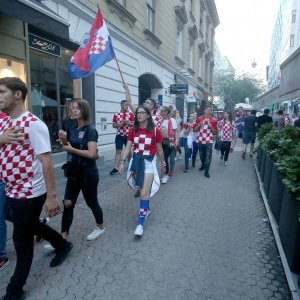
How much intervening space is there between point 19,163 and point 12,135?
267 mm

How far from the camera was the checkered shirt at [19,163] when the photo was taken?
7.45 ft

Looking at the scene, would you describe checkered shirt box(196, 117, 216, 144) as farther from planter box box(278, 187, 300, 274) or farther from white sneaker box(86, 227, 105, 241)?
white sneaker box(86, 227, 105, 241)

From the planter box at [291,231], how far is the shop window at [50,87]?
574 cm

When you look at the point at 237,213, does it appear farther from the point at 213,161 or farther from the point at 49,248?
the point at 213,161

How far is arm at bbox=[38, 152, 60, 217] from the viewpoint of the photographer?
7.58 feet

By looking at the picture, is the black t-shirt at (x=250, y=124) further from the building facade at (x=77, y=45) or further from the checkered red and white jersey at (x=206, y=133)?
the building facade at (x=77, y=45)

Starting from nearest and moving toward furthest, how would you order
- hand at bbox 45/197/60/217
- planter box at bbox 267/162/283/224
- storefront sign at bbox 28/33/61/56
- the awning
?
hand at bbox 45/197/60/217 < planter box at bbox 267/162/283/224 < the awning < storefront sign at bbox 28/33/61/56

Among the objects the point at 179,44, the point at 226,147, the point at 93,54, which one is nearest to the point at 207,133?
the point at 226,147

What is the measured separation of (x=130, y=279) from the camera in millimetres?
2787

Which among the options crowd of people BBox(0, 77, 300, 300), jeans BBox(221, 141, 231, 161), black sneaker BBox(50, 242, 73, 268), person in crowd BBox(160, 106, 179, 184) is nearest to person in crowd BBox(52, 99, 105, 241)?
crowd of people BBox(0, 77, 300, 300)

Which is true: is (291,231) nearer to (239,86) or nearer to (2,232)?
(2,232)

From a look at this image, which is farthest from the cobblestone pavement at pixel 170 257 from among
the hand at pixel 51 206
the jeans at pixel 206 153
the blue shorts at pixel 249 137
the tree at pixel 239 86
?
the tree at pixel 239 86

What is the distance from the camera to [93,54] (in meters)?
5.16

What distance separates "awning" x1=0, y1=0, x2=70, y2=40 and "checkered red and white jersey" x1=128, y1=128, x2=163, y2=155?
283 cm
